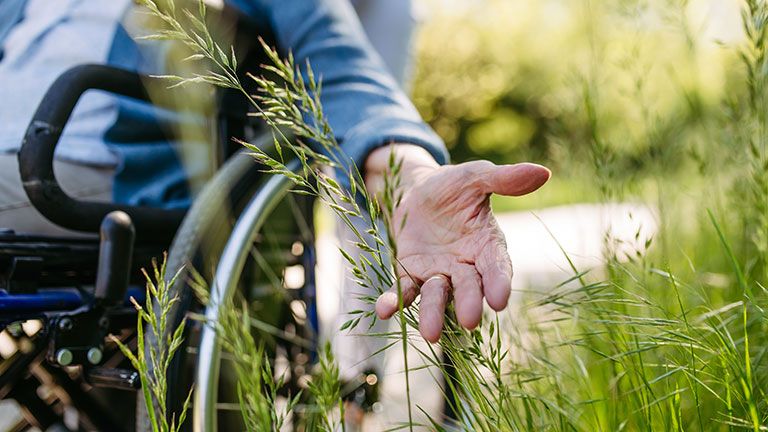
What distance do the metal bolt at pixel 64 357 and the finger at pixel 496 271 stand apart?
2.16 ft

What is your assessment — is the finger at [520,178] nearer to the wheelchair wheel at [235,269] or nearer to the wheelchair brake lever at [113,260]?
the wheelchair wheel at [235,269]

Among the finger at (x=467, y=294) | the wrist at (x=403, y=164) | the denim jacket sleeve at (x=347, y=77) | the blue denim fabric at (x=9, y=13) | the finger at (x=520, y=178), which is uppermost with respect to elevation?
the blue denim fabric at (x=9, y=13)

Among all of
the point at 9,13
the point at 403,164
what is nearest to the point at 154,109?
the point at 9,13

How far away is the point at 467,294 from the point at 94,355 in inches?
26.4

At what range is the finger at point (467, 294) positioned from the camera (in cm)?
59

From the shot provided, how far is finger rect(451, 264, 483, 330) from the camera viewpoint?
0.59 meters

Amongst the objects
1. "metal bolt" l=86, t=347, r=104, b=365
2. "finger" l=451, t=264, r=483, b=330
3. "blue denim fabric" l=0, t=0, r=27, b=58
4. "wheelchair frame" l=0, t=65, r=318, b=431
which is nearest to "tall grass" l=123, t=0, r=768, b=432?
"finger" l=451, t=264, r=483, b=330

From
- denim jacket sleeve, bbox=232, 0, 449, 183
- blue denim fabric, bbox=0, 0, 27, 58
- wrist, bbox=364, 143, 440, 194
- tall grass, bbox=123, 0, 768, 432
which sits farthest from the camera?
blue denim fabric, bbox=0, 0, 27, 58

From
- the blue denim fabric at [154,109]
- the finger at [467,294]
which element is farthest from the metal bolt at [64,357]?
the finger at [467,294]

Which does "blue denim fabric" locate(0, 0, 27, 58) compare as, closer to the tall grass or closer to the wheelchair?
the wheelchair

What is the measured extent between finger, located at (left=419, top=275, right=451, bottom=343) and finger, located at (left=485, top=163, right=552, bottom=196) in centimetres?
13

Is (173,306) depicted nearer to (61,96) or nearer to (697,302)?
(61,96)

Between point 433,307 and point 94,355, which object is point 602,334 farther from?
point 94,355

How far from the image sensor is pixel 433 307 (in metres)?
0.60
